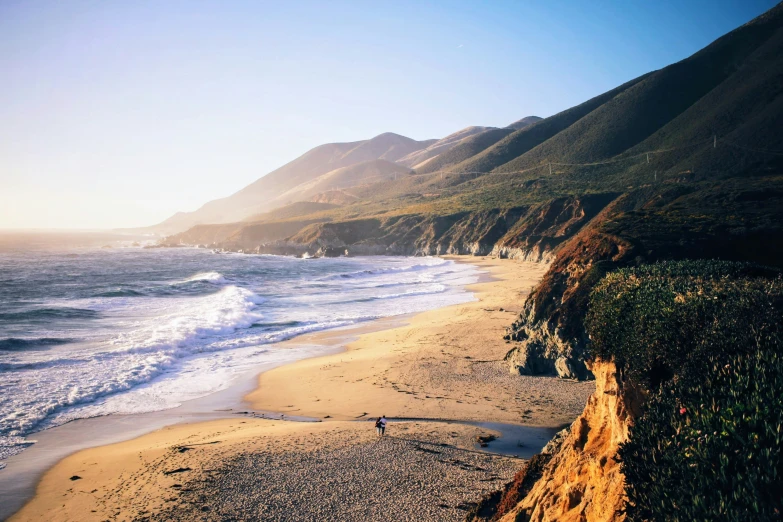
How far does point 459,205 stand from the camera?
10750 centimetres

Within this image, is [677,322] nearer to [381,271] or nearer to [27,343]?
[27,343]

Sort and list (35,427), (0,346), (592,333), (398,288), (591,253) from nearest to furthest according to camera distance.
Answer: (592,333)
(35,427)
(591,253)
(0,346)
(398,288)

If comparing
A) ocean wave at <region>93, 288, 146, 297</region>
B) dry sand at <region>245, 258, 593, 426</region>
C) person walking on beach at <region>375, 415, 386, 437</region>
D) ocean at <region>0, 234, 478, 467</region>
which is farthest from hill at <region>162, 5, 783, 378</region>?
ocean wave at <region>93, 288, 146, 297</region>

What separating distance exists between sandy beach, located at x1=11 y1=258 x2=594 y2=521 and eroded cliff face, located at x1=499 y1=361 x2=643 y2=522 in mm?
2291

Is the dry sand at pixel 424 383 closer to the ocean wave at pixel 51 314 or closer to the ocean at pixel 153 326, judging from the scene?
the ocean at pixel 153 326

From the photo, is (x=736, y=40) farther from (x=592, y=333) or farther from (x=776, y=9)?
(x=592, y=333)

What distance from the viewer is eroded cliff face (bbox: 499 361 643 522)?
20.2ft

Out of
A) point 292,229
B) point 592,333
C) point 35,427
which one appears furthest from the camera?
point 292,229

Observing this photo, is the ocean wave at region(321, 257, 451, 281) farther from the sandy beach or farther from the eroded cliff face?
the eroded cliff face

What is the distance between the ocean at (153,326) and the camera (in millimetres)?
18156

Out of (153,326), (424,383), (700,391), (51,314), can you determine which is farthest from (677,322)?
(51,314)

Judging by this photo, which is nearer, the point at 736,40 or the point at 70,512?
the point at 70,512

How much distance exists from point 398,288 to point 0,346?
31643 millimetres

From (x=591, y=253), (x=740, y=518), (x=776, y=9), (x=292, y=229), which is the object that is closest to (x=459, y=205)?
(x=292, y=229)
